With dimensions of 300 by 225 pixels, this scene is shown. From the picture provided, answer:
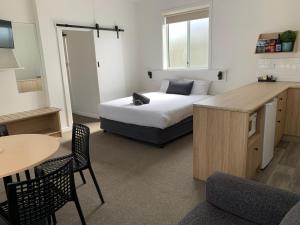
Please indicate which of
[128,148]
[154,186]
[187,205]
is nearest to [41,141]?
[154,186]

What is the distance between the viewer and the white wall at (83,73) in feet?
17.6

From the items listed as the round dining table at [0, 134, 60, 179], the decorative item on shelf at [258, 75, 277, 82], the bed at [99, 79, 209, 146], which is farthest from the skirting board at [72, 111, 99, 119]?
the decorative item on shelf at [258, 75, 277, 82]

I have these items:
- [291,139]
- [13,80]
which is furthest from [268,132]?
[13,80]

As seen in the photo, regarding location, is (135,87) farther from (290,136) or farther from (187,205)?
(187,205)

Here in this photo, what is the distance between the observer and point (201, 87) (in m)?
4.93

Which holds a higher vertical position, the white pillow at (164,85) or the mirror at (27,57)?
the mirror at (27,57)

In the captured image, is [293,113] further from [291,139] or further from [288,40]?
[288,40]

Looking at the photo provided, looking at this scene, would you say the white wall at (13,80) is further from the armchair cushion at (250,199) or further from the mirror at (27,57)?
the armchair cushion at (250,199)

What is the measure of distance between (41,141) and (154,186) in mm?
1284

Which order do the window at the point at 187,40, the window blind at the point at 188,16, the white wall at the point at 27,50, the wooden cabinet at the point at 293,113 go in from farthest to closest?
the window at the point at 187,40 < the window blind at the point at 188,16 < the white wall at the point at 27,50 < the wooden cabinet at the point at 293,113

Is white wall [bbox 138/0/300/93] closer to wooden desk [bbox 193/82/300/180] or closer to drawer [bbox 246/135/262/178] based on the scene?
wooden desk [bbox 193/82/300/180]

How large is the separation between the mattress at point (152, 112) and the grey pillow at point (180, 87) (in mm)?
453

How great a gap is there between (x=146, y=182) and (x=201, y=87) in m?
2.84

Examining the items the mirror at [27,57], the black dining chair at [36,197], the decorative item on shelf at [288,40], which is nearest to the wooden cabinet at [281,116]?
the decorative item on shelf at [288,40]
